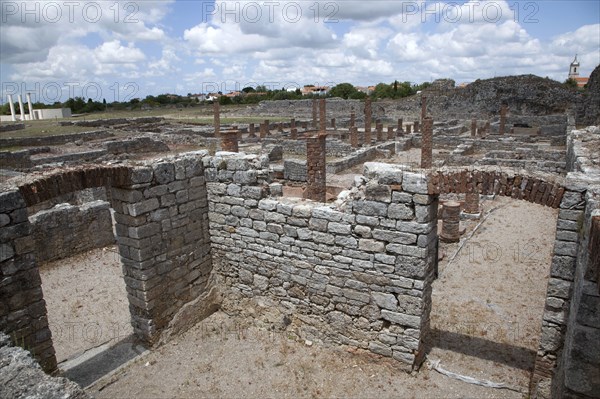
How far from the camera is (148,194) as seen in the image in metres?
6.56

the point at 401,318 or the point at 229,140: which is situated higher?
the point at 229,140

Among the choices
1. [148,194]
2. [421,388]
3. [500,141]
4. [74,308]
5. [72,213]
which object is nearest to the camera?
[421,388]

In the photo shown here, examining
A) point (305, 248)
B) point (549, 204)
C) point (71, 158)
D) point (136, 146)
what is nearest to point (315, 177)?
point (305, 248)

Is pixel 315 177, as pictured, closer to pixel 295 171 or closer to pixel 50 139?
pixel 295 171

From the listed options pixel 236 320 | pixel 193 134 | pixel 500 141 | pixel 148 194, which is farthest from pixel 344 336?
pixel 193 134

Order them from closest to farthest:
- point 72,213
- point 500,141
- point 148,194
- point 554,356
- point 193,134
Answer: point 554,356 → point 148,194 → point 72,213 → point 500,141 → point 193,134

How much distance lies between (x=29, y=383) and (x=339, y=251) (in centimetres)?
433

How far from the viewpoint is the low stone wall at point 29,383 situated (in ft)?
9.16

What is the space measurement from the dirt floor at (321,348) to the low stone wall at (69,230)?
617mm

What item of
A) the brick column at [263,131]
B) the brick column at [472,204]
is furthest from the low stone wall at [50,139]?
the brick column at [472,204]

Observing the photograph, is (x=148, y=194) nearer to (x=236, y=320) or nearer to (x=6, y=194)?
(x=6, y=194)

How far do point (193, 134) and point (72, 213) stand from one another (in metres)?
23.5

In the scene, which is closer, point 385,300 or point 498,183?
point 498,183

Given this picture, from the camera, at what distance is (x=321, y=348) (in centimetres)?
693
